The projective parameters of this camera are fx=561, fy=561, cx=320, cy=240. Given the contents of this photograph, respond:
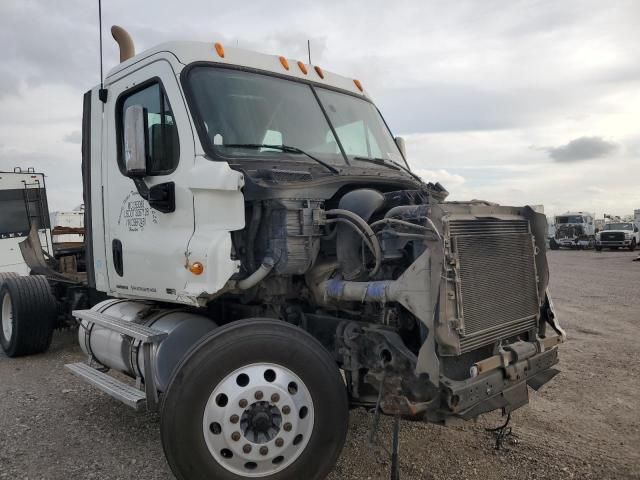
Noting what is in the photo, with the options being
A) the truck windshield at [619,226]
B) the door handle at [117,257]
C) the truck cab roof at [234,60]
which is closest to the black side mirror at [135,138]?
the truck cab roof at [234,60]

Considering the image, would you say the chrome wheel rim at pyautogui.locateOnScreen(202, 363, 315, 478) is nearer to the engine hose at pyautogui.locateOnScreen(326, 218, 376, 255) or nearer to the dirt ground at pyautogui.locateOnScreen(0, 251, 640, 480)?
the dirt ground at pyautogui.locateOnScreen(0, 251, 640, 480)

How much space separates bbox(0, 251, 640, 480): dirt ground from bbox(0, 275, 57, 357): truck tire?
22.3 inches

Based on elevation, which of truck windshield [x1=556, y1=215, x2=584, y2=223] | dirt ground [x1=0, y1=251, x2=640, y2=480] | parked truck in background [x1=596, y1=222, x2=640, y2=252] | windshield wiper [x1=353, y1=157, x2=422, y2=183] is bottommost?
dirt ground [x1=0, y1=251, x2=640, y2=480]

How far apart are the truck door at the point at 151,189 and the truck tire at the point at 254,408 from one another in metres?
1.03

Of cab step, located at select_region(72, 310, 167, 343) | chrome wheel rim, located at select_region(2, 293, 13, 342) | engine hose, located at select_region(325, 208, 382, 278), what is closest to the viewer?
engine hose, located at select_region(325, 208, 382, 278)

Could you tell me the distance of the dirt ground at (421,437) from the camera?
3906 millimetres

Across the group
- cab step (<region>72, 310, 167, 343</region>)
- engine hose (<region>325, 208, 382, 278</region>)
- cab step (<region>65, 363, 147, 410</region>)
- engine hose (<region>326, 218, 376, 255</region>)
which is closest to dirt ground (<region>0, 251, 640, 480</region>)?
cab step (<region>65, 363, 147, 410</region>)

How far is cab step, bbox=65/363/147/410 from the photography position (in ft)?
12.9

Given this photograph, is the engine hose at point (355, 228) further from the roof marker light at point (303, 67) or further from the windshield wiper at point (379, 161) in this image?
the roof marker light at point (303, 67)

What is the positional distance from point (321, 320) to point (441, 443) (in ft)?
4.47

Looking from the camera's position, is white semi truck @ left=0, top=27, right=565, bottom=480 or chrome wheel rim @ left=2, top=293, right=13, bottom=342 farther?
chrome wheel rim @ left=2, top=293, right=13, bottom=342

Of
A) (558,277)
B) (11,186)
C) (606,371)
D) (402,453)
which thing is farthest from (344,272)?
(558,277)

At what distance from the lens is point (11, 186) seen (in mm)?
11414

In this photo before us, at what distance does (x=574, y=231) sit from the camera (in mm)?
38188
